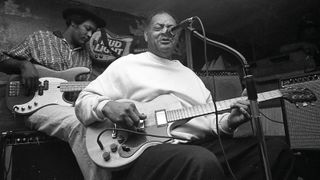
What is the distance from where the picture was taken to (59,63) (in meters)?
2.14

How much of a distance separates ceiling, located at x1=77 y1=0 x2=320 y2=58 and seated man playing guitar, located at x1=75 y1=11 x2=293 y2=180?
1.71 m

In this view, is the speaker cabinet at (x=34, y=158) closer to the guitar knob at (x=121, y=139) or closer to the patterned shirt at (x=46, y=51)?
the guitar knob at (x=121, y=139)

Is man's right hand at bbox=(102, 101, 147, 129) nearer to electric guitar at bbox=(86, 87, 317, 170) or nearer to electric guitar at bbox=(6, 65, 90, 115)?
electric guitar at bbox=(86, 87, 317, 170)

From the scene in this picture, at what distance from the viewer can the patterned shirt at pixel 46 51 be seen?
6.64ft

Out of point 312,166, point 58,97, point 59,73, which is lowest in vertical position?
point 312,166

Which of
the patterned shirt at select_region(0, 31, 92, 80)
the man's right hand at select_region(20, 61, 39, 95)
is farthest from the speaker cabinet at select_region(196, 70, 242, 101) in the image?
the man's right hand at select_region(20, 61, 39, 95)

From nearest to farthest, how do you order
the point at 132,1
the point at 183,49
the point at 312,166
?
the point at 312,166 → the point at 132,1 → the point at 183,49

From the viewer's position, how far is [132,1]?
3090mm

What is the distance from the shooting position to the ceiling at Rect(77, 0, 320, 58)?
3.06 metres

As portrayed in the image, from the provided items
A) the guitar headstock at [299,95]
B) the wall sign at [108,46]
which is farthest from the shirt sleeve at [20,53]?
the guitar headstock at [299,95]

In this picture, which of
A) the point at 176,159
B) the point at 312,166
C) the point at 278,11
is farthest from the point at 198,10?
the point at 176,159

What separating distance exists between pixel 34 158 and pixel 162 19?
1183mm

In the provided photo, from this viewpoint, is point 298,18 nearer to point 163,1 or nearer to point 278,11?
point 278,11

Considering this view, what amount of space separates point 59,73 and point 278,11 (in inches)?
113
